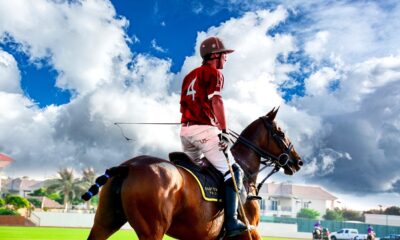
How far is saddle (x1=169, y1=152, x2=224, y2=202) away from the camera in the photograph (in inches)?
263

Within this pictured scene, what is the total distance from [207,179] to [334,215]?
116676 millimetres

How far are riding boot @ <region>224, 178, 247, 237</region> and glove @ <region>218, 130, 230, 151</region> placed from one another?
42 cm

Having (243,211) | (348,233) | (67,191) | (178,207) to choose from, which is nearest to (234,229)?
(243,211)

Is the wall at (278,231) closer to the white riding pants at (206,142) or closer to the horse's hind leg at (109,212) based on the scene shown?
the white riding pants at (206,142)

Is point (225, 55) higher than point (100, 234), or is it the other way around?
point (225, 55)

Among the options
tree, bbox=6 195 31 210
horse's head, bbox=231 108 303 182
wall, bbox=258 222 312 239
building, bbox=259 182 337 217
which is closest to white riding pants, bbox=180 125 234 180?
horse's head, bbox=231 108 303 182

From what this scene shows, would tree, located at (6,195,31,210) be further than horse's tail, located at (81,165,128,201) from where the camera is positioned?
Yes

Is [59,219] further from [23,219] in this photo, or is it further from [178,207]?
[178,207]

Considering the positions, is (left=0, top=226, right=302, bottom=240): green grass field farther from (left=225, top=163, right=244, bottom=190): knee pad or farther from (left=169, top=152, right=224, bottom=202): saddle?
(left=225, top=163, right=244, bottom=190): knee pad

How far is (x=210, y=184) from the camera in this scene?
22.3 ft

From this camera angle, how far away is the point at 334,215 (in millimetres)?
117938

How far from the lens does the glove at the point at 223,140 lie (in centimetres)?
695

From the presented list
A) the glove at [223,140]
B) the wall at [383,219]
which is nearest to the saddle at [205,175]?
the glove at [223,140]

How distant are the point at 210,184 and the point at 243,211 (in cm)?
59
